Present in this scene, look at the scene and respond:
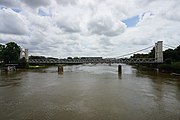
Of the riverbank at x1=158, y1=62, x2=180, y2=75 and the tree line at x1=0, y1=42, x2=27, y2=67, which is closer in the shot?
the riverbank at x1=158, y1=62, x2=180, y2=75

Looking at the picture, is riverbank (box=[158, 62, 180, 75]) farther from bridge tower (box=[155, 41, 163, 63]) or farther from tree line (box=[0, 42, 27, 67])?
tree line (box=[0, 42, 27, 67])

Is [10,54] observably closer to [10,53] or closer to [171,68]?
[10,53]

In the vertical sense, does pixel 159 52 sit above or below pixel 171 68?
above

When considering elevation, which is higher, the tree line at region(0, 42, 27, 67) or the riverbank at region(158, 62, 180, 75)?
the tree line at region(0, 42, 27, 67)

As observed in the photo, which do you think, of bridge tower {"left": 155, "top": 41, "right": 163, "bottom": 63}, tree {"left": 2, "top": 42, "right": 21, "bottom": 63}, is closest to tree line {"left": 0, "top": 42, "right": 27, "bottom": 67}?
tree {"left": 2, "top": 42, "right": 21, "bottom": 63}

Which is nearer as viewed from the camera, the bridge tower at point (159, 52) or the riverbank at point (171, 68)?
the riverbank at point (171, 68)

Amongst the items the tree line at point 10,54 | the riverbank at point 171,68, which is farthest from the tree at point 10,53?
the riverbank at point 171,68

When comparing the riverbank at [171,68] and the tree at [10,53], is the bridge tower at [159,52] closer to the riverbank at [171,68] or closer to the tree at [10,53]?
the riverbank at [171,68]

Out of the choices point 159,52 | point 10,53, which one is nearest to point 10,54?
point 10,53

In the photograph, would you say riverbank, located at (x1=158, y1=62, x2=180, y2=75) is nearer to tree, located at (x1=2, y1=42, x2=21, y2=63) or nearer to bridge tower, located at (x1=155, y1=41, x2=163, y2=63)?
bridge tower, located at (x1=155, y1=41, x2=163, y2=63)

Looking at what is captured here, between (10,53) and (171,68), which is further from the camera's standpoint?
(10,53)

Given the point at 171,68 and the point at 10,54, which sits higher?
the point at 10,54

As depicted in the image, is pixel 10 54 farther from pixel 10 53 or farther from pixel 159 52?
pixel 159 52

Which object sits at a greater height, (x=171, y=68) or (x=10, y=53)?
(x=10, y=53)
